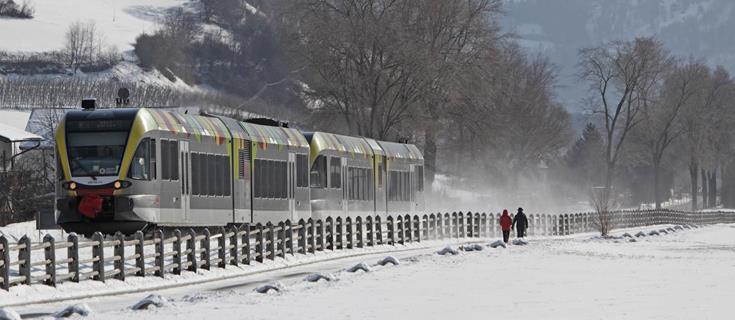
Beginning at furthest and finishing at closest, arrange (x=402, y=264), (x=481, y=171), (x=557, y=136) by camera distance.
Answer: (x=557, y=136)
(x=481, y=171)
(x=402, y=264)

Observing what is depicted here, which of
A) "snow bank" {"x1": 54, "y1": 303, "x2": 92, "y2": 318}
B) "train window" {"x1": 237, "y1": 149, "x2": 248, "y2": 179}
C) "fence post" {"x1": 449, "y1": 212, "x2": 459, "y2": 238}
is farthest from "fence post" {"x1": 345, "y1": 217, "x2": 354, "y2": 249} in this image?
"snow bank" {"x1": 54, "y1": 303, "x2": 92, "y2": 318}

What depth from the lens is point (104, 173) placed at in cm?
3888

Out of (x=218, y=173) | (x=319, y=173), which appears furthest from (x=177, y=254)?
(x=319, y=173)

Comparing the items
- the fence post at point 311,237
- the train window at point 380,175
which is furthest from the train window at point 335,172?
the fence post at point 311,237

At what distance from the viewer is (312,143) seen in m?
54.1

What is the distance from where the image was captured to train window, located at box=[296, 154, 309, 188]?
51.7 m

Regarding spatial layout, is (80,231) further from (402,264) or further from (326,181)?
(326,181)

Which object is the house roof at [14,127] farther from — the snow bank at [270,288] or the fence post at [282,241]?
the snow bank at [270,288]

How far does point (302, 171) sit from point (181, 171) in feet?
38.0

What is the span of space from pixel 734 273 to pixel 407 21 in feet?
173

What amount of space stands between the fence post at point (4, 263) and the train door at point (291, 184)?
77.2ft

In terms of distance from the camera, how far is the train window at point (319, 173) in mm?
54219

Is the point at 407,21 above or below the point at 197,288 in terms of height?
above

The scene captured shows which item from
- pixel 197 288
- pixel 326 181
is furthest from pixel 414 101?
pixel 197 288
